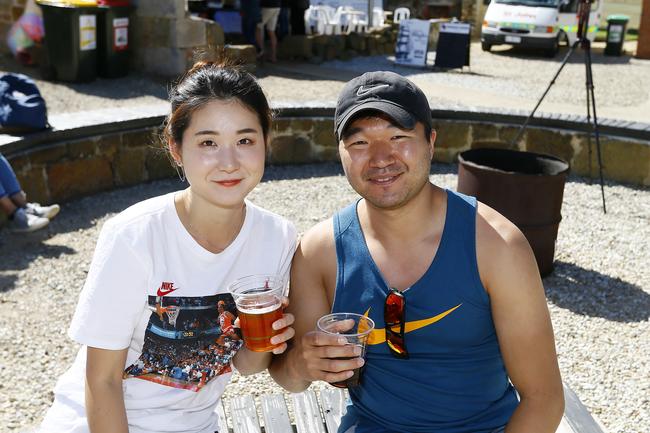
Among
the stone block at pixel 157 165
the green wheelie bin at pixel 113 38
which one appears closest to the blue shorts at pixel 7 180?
the stone block at pixel 157 165

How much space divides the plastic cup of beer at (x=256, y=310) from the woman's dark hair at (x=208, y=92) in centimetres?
50

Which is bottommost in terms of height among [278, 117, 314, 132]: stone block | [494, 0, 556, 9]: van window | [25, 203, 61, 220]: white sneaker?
[25, 203, 61, 220]: white sneaker

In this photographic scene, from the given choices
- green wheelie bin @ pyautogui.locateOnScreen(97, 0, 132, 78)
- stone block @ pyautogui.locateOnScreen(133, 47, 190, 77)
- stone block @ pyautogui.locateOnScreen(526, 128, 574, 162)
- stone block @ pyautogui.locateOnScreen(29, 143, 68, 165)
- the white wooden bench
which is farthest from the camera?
stone block @ pyautogui.locateOnScreen(133, 47, 190, 77)

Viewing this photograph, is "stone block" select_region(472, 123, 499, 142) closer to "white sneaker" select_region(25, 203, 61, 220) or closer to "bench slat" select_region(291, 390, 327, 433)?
"white sneaker" select_region(25, 203, 61, 220)

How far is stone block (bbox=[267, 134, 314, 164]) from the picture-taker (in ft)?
25.9

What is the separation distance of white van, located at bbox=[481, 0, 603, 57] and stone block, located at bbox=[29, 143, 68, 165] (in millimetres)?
14456

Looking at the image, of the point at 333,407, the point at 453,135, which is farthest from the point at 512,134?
the point at 333,407

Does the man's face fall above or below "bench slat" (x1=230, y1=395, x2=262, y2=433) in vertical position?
above

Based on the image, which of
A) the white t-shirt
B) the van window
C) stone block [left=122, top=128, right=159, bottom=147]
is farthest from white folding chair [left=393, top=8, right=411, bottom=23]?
the white t-shirt

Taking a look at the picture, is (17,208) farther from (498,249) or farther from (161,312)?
(498,249)

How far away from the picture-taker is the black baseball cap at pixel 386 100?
79.4 inches

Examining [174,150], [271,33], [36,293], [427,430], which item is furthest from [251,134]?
[271,33]

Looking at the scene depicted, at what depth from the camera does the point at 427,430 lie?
206cm

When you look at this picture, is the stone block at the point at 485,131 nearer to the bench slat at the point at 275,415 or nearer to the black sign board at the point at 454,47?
the bench slat at the point at 275,415
